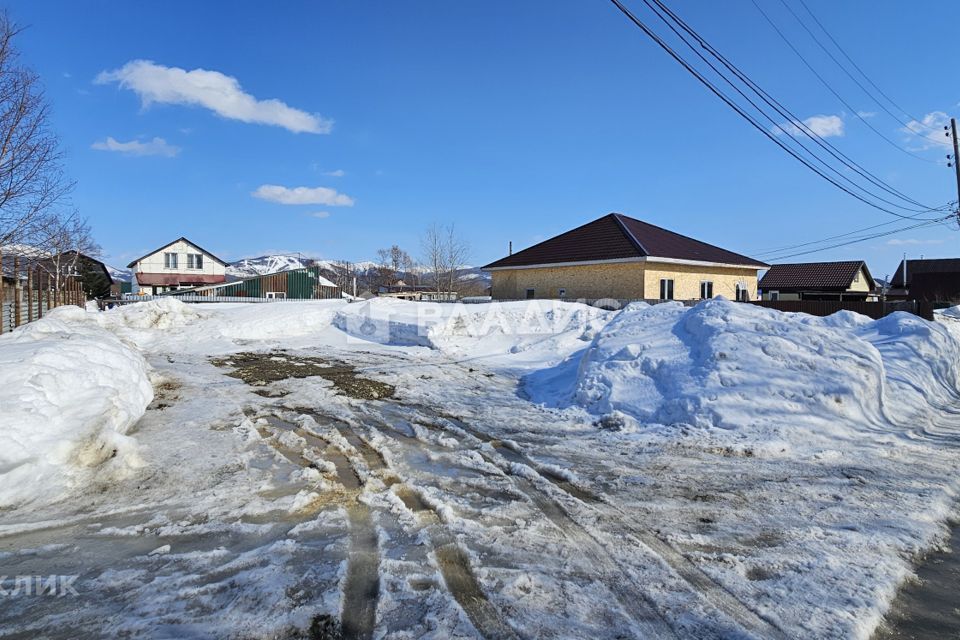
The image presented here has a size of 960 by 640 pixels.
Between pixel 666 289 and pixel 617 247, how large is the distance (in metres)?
3.21

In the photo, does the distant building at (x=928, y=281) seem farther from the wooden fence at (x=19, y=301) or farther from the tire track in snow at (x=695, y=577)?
the wooden fence at (x=19, y=301)

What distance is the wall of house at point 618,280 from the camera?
75.9 feet

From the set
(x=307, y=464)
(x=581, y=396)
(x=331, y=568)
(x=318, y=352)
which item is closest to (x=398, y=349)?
(x=318, y=352)

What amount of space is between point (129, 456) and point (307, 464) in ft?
6.09

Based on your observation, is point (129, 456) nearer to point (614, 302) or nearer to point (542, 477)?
point (542, 477)

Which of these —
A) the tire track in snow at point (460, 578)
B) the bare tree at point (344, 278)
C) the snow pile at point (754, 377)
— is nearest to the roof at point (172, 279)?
the bare tree at point (344, 278)

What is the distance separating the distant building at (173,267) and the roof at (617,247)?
43.6m

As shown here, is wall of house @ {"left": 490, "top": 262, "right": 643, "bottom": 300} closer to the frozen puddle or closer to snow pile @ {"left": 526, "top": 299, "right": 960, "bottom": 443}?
snow pile @ {"left": 526, "top": 299, "right": 960, "bottom": 443}

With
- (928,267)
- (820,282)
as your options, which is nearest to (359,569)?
(820,282)

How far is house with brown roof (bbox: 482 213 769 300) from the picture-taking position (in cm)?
2322

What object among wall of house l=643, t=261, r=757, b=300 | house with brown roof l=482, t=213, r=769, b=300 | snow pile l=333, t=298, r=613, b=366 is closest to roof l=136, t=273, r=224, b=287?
house with brown roof l=482, t=213, r=769, b=300

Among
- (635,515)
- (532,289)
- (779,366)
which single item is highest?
(532,289)

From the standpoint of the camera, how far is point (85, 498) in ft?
14.5

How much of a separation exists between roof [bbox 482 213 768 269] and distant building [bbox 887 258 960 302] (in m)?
28.9
